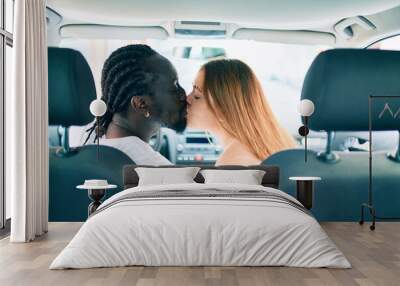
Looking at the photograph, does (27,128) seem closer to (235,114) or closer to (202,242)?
(202,242)

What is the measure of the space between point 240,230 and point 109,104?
11.7 ft

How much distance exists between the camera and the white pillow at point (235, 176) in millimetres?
6953

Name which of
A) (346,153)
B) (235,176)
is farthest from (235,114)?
(346,153)

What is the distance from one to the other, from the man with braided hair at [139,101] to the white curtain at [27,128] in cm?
125

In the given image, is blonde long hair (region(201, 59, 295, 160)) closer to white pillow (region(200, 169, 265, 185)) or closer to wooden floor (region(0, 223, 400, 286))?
→ white pillow (region(200, 169, 265, 185))

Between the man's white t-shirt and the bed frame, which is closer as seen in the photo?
the bed frame

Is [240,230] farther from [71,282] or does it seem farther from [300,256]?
[71,282]

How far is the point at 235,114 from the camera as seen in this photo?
303 inches

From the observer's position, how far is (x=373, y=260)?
5.02m

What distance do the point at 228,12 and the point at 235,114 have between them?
1356mm

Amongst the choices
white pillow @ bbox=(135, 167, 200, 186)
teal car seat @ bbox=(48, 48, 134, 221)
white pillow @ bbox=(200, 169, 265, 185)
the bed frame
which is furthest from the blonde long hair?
teal car seat @ bbox=(48, 48, 134, 221)

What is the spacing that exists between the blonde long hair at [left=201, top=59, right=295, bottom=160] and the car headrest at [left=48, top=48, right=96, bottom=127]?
1.55 metres

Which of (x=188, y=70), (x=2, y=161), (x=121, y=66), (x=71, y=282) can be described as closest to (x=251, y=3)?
(x=188, y=70)

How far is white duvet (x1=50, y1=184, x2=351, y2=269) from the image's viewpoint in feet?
15.3
